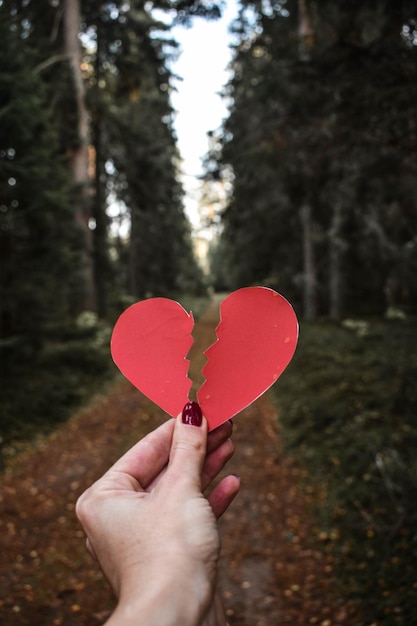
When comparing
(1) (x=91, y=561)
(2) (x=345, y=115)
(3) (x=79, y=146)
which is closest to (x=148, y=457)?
(1) (x=91, y=561)

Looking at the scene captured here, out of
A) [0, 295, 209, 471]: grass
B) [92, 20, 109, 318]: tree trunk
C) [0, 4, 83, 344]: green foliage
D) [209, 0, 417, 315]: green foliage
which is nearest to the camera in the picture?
[209, 0, 417, 315]: green foliage

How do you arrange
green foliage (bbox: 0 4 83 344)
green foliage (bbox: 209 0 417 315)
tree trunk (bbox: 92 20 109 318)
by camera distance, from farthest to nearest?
tree trunk (bbox: 92 20 109 318) < green foliage (bbox: 0 4 83 344) < green foliage (bbox: 209 0 417 315)

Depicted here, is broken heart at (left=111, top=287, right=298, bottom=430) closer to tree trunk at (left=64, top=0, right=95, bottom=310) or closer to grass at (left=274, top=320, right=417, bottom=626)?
grass at (left=274, top=320, right=417, bottom=626)

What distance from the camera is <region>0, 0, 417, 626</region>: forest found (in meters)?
4.31

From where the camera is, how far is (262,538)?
4699 millimetres

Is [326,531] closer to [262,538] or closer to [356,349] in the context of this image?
[262,538]

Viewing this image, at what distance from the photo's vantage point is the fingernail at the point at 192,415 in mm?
1343

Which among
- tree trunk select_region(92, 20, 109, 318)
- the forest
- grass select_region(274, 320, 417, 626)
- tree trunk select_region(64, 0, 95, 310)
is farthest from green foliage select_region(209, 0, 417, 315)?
tree trunk select_region(92, 20, 109, 318)

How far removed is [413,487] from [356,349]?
7164 millimetres

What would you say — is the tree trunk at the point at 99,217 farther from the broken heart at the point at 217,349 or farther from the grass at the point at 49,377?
the broken heart at the point at 217,349

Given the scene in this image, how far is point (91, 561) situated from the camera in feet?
14.5

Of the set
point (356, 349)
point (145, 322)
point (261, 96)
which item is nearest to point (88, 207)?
point (261, 96)

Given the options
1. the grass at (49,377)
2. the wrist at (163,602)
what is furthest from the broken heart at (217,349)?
the grass at (49,377)

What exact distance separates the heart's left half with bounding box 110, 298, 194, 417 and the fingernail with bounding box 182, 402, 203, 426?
0.04 meters
